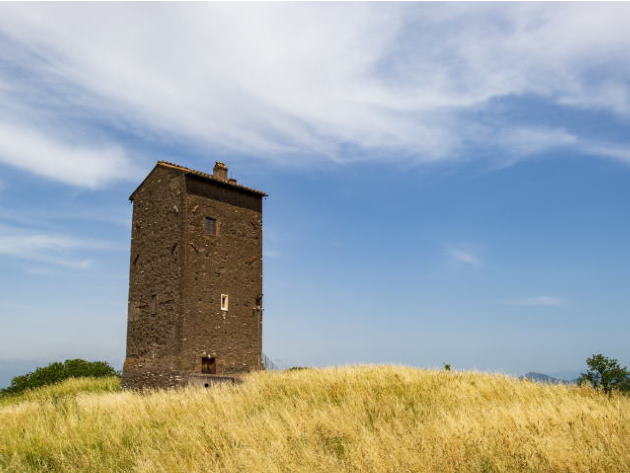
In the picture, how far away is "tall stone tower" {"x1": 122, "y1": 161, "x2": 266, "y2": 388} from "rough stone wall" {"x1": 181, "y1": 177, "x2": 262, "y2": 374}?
0.14 feet

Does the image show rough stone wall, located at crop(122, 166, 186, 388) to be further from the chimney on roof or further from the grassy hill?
the grassy hill

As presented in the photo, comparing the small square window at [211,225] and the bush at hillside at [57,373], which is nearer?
the small square window at [211,225]

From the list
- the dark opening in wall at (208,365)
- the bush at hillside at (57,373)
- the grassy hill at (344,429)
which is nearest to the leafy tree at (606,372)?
the grassy hill at (344,429)

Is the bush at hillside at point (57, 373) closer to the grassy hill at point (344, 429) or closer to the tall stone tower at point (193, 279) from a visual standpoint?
the tall stone tower at point (193, 279)

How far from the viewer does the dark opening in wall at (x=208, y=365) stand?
2173 centimetres

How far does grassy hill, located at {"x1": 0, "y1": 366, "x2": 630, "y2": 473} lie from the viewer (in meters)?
6.52

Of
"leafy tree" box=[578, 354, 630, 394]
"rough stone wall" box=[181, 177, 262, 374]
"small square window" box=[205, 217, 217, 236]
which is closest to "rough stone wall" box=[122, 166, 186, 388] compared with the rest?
"rough stone wall" box=[181, 177, 262, 374]

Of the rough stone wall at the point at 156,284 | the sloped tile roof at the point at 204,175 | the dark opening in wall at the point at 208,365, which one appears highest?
the sloped tile roof at the point at 204,175

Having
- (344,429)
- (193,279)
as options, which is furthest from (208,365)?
(344,429)

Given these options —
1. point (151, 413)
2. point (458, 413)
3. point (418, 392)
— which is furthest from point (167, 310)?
point (458, 413)

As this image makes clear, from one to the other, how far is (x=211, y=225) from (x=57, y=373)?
1442cm

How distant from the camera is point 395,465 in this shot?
632cm

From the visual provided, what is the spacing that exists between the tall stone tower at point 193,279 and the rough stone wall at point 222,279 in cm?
4

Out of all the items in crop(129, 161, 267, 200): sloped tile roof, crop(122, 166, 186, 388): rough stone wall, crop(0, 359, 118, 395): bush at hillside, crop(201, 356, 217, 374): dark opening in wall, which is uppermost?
crop(129, 161, 267, 200): sloped tile roof
